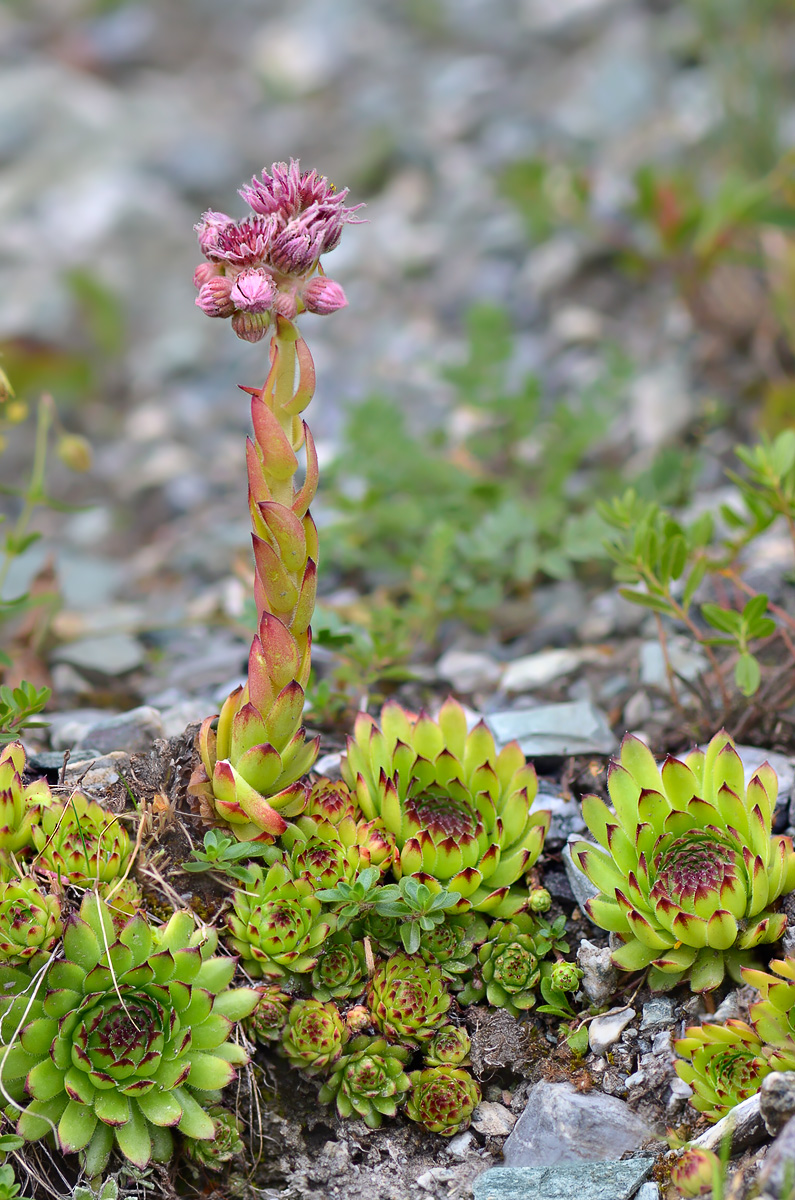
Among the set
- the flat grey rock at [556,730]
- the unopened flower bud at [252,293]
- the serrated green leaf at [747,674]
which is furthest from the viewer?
the flat grey rock at [556,730]

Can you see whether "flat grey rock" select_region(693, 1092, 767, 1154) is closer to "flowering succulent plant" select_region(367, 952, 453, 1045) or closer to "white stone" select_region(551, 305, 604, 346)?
"flowering succulent plant" select_region(367, 952, 453, 1045)

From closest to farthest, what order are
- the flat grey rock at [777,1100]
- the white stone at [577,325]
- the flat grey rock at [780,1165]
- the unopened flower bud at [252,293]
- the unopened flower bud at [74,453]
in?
the flat grey rock at [780,1165]
the flat grey rock at [777,1100]
the unopened flower bud at [252,293]
the unopened flower bud at [74,453]
the white stone at [577,325]

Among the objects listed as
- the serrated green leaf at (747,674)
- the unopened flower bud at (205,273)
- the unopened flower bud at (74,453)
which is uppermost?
the unopened flower bud at (205,273)

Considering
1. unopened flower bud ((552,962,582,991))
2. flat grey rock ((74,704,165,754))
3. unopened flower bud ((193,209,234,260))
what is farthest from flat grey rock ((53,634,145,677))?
unopened flower bud ((552,962,582,991))

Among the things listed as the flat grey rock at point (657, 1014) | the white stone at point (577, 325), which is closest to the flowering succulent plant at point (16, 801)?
the flat grey rock at point (657, 1014)

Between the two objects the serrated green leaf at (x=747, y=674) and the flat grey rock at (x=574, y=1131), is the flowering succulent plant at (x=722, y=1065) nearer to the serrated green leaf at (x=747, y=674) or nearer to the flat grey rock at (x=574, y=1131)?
the flat grey rock at (x=574, y=1131)

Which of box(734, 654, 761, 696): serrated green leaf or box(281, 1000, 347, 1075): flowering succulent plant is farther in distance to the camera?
box(734, 654, 761, 696): serrated green leaf

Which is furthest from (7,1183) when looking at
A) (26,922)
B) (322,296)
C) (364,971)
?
(322,296)

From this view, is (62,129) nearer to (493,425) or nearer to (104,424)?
(104,424)
